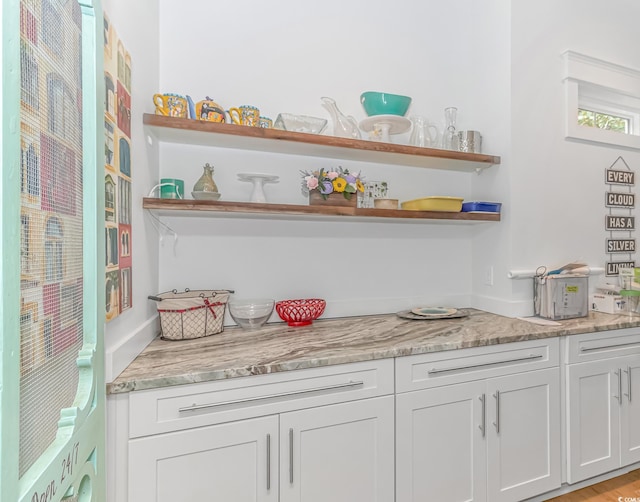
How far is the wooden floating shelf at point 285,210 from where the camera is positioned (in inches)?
57.9

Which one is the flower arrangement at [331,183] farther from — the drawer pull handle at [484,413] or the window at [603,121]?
the window at [603,121]

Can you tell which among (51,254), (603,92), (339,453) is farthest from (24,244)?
(603,92)

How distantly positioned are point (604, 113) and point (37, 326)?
3376mm

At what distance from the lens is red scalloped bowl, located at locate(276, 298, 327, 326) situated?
1.80 metres

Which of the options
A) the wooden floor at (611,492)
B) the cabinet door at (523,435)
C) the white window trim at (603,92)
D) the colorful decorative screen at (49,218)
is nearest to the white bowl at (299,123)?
the colorful decorative screen at (49,218)

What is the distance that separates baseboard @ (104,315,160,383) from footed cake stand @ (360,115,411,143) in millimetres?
1481

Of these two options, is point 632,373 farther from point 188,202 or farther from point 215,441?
point 188,202

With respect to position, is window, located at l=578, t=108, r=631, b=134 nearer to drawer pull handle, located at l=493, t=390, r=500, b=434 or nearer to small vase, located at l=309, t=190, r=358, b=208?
small vase, located at l=309, t=190, r=358, b=208

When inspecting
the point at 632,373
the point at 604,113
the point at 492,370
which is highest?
the point at 604,113

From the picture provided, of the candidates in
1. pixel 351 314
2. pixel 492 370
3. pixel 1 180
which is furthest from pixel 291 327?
pixel 1 180

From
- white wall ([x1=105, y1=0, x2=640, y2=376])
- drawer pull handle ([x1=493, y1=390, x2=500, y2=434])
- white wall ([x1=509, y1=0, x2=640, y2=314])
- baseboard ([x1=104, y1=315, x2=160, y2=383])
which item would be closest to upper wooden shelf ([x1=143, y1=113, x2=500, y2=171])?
white wall ([x1=105, y1=0, x2=640, y2=376])

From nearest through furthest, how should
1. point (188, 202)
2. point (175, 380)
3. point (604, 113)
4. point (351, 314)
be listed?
point (175, 380), point (188, 202), point (351, 314), point (604, 113)

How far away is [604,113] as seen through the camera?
251 cm

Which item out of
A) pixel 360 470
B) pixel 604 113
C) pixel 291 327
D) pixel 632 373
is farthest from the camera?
pixel 604 113
